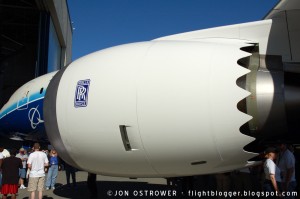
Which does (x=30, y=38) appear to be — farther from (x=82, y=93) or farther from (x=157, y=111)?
(x=157, y=111)

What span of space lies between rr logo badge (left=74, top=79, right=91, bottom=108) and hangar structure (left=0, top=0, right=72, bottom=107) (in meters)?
17.4

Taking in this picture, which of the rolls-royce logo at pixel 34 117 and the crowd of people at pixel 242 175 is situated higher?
the rolls-royce logo at pixel 34 117

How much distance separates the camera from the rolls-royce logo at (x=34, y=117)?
10261 mm

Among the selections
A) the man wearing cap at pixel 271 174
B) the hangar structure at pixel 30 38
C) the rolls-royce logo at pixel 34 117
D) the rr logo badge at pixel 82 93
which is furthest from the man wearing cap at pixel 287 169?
the hangar structure at pixel 30 38

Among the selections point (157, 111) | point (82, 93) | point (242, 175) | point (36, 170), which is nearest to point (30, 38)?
point (36, 170)

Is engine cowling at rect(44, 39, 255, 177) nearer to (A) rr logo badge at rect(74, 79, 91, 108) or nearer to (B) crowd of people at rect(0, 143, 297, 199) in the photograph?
(A) rr logo badge at rect(74, 79, 91, 108)

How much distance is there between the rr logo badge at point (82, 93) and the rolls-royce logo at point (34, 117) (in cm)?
561

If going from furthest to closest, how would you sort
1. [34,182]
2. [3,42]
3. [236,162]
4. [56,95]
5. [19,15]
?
1. [3,42]
2. [19,15]
3. [34,182]
4. [56,95]
5. [236,162]

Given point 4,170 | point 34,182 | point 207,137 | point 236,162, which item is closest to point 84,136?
point 207,137

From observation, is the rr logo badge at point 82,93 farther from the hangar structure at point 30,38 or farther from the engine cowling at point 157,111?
the hangar structure at point 30,38

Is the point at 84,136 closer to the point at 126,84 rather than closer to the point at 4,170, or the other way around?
the point at 126,84

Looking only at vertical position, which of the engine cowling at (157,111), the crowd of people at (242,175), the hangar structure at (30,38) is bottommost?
the crowd of people at (242,175)

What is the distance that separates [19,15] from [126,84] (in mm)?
24817

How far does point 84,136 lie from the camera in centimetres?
496
